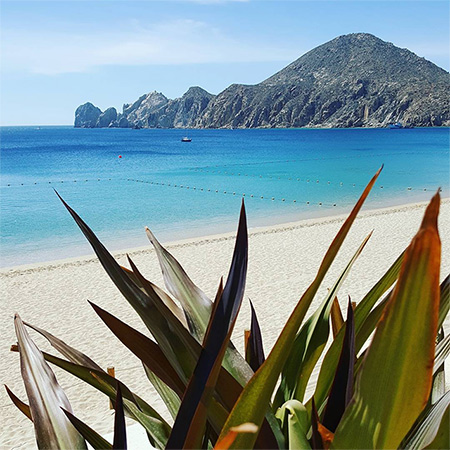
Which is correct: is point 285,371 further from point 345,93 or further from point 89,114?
point 89,114

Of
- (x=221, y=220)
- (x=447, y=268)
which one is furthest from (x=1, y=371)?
(x=221, y=220)

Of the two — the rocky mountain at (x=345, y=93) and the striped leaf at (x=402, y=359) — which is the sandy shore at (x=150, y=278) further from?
the rocky mountain at (x=345, y=93)

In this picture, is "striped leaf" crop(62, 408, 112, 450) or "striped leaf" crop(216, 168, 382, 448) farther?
"striped leaf" crop(62, 408, 112, 450)

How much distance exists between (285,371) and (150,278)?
7944mm

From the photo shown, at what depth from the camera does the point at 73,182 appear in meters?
32.2

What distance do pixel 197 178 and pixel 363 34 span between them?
8447 cm

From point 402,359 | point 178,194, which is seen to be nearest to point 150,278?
point 402,359

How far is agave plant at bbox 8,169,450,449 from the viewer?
593 millimetres

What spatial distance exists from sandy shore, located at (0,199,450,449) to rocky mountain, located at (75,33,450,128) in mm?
92287

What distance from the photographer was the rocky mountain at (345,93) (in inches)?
3935

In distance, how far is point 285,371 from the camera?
1.25m

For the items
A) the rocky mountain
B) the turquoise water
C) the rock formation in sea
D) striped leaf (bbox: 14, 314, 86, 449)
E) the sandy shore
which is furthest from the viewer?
the rock formation in sea

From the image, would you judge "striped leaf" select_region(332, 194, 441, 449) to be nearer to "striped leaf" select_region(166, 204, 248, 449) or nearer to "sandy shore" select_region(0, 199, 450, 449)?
"striped leaf" select_region(166, 204, 248, 449)

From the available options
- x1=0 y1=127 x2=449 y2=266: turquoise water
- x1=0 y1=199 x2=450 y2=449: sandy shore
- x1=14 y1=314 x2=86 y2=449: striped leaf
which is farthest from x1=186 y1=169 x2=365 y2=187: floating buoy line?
x1=14 y1=314 x2=86 y2=449: striped leaf
